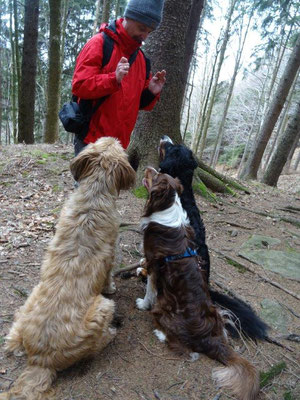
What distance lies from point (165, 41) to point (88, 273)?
4.92 metres

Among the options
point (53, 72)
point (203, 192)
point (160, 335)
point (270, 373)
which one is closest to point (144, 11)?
point (160, 335)

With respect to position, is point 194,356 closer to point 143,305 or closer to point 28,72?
point 143,305

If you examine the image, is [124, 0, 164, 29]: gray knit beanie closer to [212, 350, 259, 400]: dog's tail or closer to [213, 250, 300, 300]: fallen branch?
[212, 350, 259, 400]: dog's tail

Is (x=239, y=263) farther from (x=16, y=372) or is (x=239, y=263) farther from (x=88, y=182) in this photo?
(x=16, y=372)

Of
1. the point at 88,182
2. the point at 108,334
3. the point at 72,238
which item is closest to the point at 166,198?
the point at 88,182

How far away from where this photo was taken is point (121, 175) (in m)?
3.20

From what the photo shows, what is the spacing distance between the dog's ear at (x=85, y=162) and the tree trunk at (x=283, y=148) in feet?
35.5

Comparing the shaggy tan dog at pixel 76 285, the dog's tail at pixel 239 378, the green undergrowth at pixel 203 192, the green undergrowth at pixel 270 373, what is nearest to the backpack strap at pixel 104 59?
the shaggy tan dog at pixel 76 285

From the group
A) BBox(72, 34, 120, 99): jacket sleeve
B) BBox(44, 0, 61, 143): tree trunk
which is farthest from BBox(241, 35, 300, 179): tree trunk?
BBox(72, 34, 120, 99): jacket sleeve

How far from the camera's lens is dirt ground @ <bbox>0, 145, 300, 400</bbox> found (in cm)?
268

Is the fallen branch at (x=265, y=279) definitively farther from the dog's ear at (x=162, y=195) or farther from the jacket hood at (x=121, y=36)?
the jacket hood at (x=121, y=36)

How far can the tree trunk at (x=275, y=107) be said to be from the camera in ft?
36.9

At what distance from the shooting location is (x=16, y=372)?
2.66 meters

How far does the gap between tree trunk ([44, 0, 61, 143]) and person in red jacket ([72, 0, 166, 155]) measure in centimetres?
878
